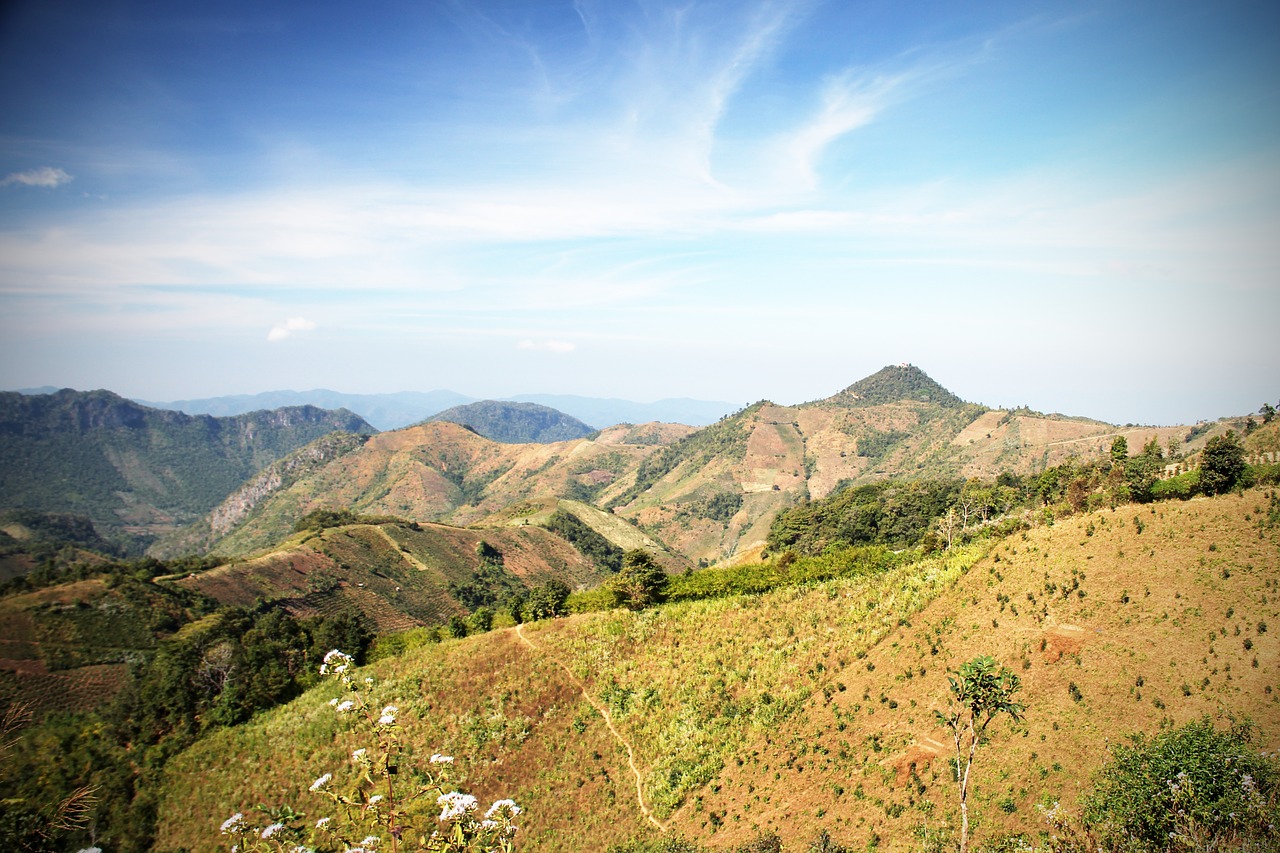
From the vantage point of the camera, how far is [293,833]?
6.59 metres

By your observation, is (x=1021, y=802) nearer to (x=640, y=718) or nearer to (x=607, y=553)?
(x=640, y=718)

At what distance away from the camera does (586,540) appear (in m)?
143

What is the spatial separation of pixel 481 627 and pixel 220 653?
78.3 ft

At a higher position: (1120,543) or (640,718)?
(1120,543)

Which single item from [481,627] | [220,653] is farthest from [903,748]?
[220,653]

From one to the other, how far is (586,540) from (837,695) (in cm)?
11398

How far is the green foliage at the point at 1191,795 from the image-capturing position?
49.6 feet

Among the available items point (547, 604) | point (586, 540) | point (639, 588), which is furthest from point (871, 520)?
point (586, 540)

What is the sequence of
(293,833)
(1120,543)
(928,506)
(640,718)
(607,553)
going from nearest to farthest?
(293,833), (1120,543), (640,718), (928,506), (607,553)

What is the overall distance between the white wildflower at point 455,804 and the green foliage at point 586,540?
13174cm

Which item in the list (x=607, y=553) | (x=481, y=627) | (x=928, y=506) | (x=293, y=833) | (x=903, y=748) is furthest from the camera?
(x=607, y=553)

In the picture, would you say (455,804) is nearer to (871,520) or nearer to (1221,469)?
(1221,469)

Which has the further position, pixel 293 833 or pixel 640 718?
pixel 640 718

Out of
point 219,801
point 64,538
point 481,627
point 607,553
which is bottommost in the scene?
point 64,538
